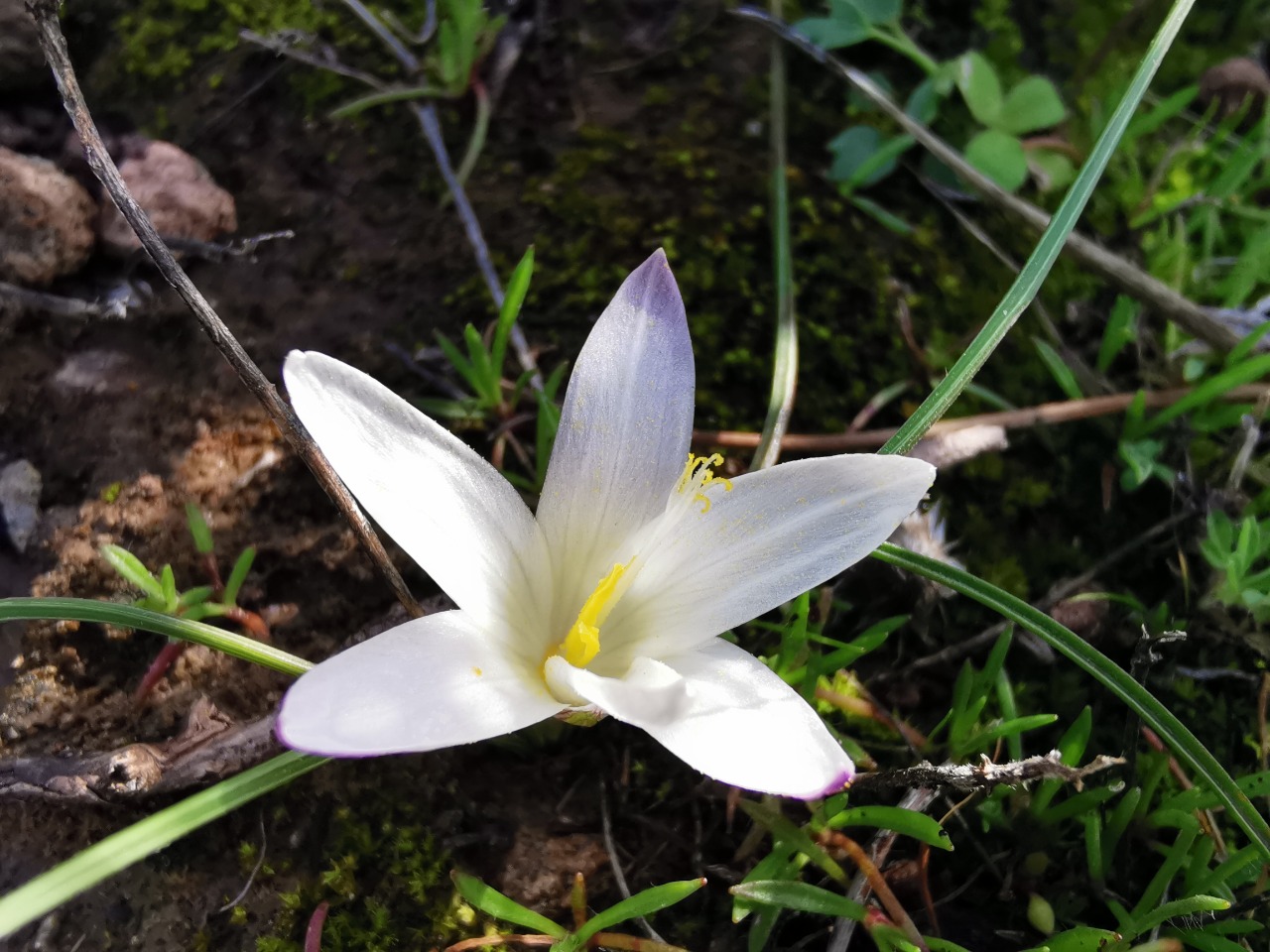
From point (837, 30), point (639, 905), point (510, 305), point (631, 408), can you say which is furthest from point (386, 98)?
point (639, 905)

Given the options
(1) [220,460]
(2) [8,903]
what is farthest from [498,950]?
(1) [220,460]

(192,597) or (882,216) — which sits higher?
(882,216)

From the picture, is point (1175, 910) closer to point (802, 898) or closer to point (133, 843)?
point (802, 898)

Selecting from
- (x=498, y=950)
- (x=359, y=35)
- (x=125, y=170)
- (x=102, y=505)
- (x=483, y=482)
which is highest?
(x=359, y=35)

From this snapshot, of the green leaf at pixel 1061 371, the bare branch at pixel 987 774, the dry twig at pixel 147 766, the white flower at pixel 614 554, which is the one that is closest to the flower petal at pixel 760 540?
the white flower at pixel 614 554

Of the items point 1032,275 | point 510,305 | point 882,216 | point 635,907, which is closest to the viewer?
point 635,907

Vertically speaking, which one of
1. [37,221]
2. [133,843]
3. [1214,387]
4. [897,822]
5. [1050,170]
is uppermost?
[1050,170]

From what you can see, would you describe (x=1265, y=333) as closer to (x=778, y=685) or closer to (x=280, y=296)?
(x=778, y=685)

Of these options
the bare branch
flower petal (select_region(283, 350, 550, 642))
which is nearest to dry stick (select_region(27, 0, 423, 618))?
flower petal (select_region(283, 350, 550, 642))
